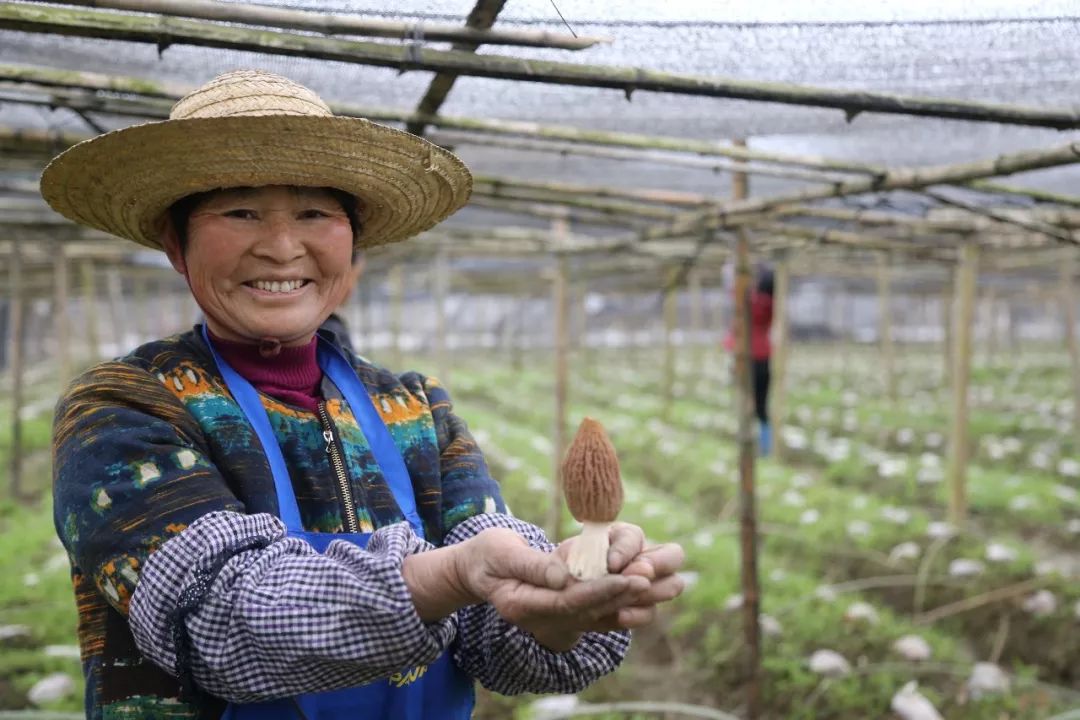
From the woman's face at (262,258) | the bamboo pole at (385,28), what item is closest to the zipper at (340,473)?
the woman's face at (262,258)

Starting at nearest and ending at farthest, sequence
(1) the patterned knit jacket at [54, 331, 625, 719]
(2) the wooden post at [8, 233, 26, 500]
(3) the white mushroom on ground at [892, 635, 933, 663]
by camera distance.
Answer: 1. (1) the patterned knit jacket at [54, 331, 625, 719]
2. (3) the white mushroom on ground at [892, 635, 933, 663]
3. (2) the wooden post at [8, 233, 26, 500]

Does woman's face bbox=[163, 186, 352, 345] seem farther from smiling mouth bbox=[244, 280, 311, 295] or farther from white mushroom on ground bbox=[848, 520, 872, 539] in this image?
white mushroom on ground bbox=[848, 520, 872, 539]

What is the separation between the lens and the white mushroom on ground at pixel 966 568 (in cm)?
527

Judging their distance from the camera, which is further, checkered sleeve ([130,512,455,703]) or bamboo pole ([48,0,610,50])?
bamboo pole ([48,0,610,50])

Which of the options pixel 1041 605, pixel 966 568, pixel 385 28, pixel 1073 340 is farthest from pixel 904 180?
pixel 1073 340

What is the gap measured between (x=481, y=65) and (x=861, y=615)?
392 centimetres

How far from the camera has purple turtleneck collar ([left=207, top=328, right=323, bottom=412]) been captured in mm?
1496

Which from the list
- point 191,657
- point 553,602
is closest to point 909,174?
point 553,602

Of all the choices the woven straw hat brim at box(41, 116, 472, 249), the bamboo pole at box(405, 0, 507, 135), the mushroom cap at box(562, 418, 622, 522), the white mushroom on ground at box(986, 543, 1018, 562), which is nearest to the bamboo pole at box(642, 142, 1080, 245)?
the bamboo pole at box(405, 0, 507, 135)

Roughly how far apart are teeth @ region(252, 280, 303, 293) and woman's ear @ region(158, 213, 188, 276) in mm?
162

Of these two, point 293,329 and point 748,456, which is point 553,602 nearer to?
point 293,329

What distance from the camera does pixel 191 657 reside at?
1190 millimetres

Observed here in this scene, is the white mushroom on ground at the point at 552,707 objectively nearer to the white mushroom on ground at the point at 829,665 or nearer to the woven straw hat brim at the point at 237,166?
the white mushroom on ground at the point at 829,665

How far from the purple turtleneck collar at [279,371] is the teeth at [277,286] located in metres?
0.11
